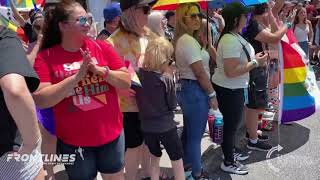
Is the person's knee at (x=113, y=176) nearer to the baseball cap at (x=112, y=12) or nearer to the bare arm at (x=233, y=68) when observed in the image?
the bare arm at (x=233, y=68)

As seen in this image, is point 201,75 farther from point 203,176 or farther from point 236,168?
point 236,168

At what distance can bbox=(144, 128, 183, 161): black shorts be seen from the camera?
3223 millimetres

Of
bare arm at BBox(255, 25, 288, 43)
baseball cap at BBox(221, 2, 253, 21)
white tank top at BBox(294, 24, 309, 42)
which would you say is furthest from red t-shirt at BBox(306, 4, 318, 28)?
baseball cap at BBox(221, 2, 253, 21)

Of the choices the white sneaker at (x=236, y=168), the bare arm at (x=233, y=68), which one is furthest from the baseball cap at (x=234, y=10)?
the white sneaker at (x=236, y=168)

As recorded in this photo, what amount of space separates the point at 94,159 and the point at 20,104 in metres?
0.90

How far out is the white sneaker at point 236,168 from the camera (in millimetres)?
4094

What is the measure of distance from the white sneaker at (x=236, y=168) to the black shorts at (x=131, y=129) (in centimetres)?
119

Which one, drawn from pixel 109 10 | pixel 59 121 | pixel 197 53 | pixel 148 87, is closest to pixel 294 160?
pixel 197 53

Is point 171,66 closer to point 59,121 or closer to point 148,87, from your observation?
point 148,87

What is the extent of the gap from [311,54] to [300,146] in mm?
5488

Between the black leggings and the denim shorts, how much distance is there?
5.62 ft

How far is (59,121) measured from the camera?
95.2 inches

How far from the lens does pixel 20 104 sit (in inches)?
65.6

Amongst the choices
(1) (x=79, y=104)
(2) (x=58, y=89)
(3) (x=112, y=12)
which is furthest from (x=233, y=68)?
(2) (x=58, y=89)
